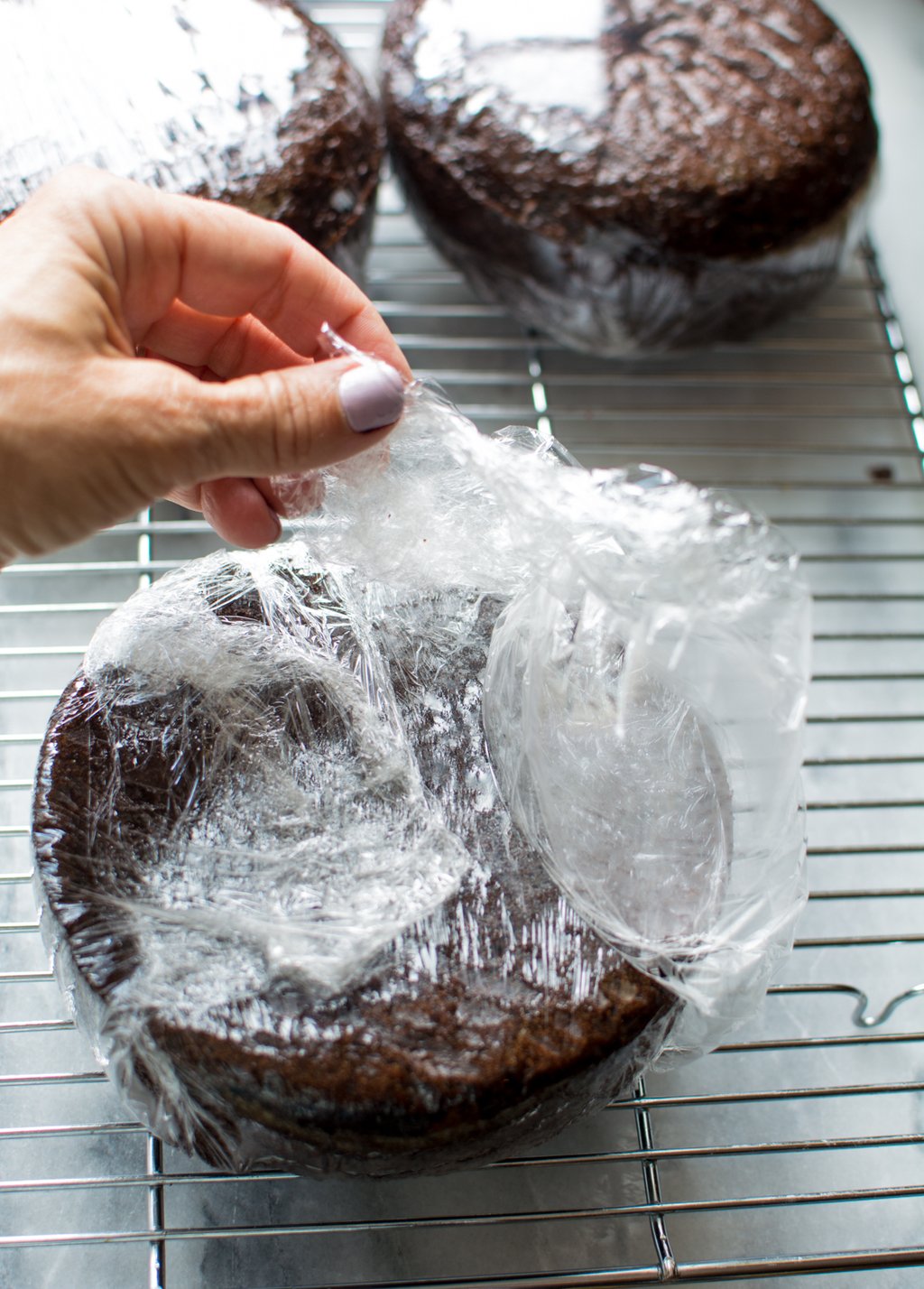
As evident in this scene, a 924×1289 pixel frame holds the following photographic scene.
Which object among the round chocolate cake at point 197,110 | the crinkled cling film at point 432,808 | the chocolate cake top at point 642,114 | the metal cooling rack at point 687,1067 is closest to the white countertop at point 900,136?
the metal cooling rack at point 687,1067

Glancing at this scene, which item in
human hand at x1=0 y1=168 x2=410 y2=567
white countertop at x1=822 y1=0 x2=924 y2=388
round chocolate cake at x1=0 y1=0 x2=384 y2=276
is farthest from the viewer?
white countertop at x1=822 y1=0 x2=924 y2=388

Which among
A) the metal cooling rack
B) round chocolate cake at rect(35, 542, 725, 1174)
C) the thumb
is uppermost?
the thumb

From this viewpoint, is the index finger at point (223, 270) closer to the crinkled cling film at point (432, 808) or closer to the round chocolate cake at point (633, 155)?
the crinkled cling film at point (432, 808)

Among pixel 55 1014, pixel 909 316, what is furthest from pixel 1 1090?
pixel 909 316

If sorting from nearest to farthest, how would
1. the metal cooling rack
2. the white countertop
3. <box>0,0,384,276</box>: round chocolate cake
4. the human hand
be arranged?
the human hand < the metal cooling rack < <box>0,0,384,276</box>: round chocolate cake < the white countertop

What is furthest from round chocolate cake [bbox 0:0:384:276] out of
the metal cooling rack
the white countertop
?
the white countertop

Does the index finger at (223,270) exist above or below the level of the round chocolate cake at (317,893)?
above

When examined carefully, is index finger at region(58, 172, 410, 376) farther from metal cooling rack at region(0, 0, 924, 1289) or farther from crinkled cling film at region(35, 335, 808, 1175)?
metal cooling rack at region(0, 0, 924, 1289)
